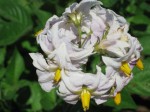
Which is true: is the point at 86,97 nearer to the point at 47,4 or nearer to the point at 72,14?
the point at 72,14

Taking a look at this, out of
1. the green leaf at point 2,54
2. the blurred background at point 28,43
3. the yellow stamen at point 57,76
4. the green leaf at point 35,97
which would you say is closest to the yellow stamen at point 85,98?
the yellow stamen at point 57,76

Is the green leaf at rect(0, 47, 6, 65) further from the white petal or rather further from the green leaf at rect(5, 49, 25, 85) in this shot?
the white petal

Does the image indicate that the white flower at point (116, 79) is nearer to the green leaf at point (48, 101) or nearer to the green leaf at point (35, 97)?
the green leaf at point (48, 101)

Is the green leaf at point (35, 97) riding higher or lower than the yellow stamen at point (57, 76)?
lower

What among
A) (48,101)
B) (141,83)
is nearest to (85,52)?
(141,83)

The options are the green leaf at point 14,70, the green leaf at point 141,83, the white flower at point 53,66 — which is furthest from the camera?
the green leaf at point 14,70

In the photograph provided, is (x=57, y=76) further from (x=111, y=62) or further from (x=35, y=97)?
(x=35, y=97)
